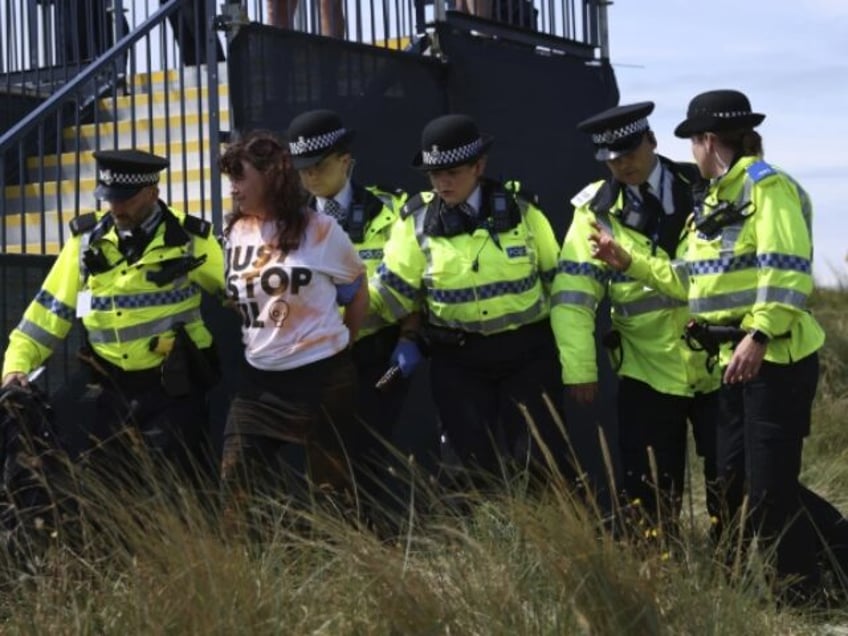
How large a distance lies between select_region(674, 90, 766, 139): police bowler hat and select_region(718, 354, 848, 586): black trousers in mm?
866

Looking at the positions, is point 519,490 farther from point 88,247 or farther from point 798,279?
point 88,247

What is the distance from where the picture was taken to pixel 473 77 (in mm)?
9711

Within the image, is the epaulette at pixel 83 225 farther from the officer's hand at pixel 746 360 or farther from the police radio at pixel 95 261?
the officer's hand at pixel 746 360

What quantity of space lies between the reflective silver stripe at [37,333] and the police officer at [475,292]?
131cm

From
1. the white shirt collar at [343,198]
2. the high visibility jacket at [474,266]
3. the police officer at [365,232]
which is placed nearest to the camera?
the high visibility jacket at [474,266]

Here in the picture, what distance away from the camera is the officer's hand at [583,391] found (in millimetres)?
6910

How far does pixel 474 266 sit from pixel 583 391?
65cm

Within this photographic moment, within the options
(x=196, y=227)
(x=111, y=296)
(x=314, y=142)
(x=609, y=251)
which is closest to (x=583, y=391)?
(x=609, y=251)

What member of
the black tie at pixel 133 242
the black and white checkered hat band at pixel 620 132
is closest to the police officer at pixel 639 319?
the black and white checkered hat band at pixel 620 132

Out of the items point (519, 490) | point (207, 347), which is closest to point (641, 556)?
point (519, 490)

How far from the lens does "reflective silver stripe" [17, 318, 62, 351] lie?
681 cm

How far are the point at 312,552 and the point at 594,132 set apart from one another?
235 centimetres

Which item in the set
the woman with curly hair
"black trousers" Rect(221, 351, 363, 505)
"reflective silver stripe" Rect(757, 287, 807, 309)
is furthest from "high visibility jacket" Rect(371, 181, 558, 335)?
"reflective silver stripe" Rect(757, 287, 807, 309)

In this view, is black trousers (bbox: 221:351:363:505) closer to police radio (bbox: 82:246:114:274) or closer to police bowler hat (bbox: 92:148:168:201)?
police radio (bbox: 82:246:114:274)
